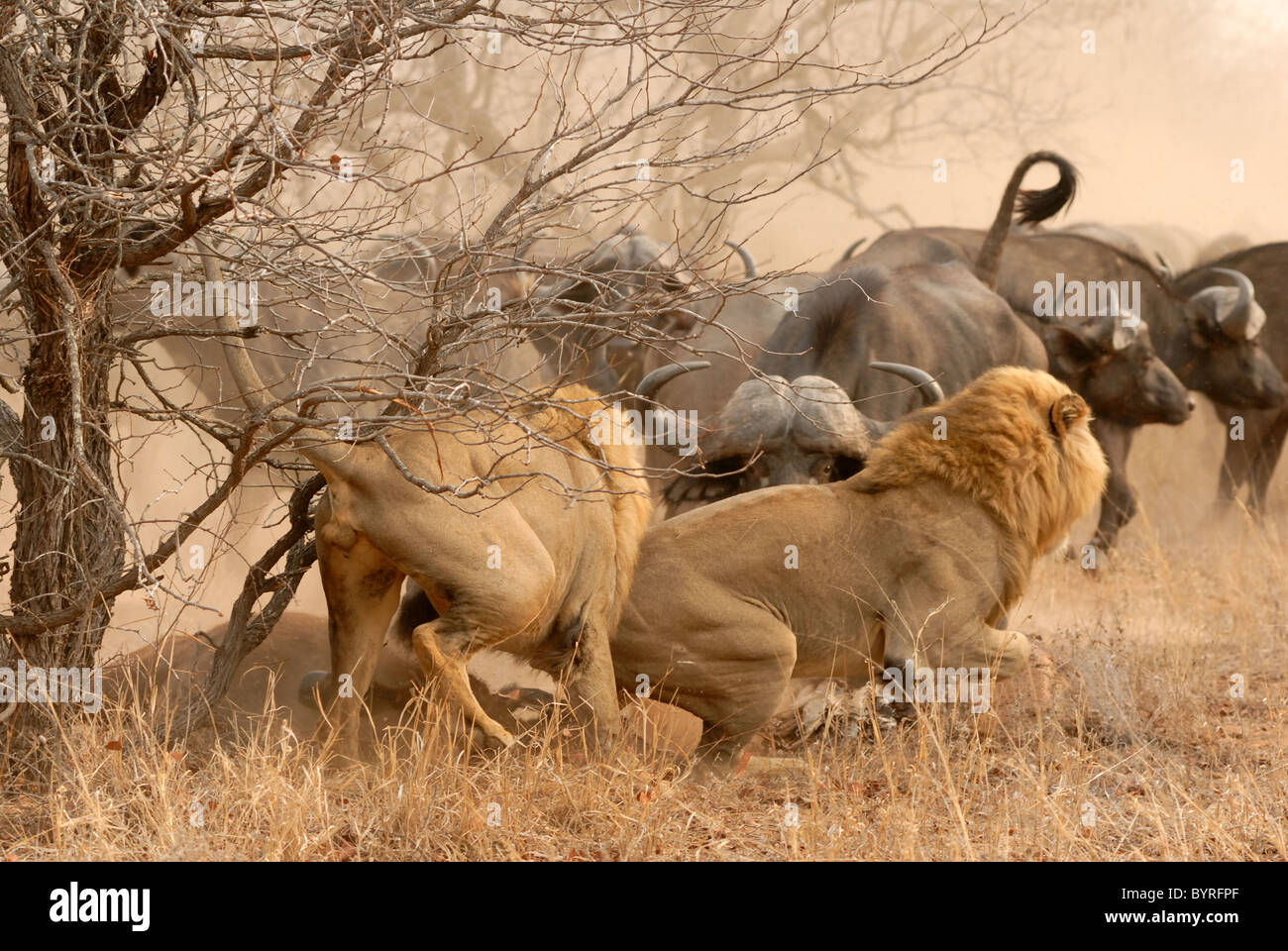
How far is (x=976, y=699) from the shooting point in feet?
17.6

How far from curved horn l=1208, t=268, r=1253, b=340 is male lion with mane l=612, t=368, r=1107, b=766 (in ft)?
19.4

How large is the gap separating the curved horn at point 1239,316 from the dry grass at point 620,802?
6.03 m

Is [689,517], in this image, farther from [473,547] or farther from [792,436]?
[473,547]

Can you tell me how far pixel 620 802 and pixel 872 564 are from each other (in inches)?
64.2

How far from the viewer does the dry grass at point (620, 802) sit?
412 cm

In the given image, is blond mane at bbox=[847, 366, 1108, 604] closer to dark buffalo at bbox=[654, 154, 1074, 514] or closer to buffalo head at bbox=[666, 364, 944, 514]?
dark buffalo at bbox=[654, 154, 1074, 514]

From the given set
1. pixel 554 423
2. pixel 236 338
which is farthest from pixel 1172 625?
pixel 236 338

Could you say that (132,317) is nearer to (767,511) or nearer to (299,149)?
(299,149)

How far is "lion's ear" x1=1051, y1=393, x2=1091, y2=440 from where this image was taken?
5.70 m

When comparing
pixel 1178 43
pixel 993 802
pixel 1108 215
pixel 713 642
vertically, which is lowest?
pixel 993 802

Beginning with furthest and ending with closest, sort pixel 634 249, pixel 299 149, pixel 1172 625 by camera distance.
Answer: pixel 634 249 < pixel 1172 625 < pixel 299 149

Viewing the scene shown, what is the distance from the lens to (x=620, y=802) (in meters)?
4.48

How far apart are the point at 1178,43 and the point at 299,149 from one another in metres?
13.3

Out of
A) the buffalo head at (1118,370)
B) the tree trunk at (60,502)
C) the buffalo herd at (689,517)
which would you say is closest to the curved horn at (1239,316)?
the buffalo head at (1118,370)
